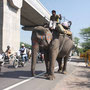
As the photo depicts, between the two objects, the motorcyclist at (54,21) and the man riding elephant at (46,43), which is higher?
the motorcyclist at (54,21)

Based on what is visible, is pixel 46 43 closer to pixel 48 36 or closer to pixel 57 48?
pixel 48 36

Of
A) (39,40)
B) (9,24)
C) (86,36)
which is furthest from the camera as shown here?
(86,36)

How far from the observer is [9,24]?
21.8 m

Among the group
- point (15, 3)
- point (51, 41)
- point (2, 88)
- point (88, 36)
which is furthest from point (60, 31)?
point (88, 36)

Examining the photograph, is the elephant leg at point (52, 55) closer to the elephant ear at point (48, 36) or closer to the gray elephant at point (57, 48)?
the gray elephant at point (57, 48)

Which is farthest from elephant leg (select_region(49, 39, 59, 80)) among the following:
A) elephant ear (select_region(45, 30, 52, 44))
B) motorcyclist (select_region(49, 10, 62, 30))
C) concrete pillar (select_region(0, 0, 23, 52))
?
concrete pillar (select_region(0, 0, 23, 52))

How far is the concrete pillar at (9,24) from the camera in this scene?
20.5m

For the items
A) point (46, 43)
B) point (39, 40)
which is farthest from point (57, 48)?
point (39, 40)

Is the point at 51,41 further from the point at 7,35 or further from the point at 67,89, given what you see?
the point at 7,35

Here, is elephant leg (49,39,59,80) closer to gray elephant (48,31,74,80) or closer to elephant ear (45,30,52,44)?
gray elephant (48,31,74,80)

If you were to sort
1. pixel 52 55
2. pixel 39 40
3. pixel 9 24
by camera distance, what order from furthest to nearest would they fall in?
pixel 9 24
pixel 52 55
pixel 39 40

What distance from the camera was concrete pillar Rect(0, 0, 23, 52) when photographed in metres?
20.5

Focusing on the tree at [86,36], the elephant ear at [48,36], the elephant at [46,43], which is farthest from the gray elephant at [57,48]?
the tree at [86,36]

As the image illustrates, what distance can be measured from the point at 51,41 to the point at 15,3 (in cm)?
1522
